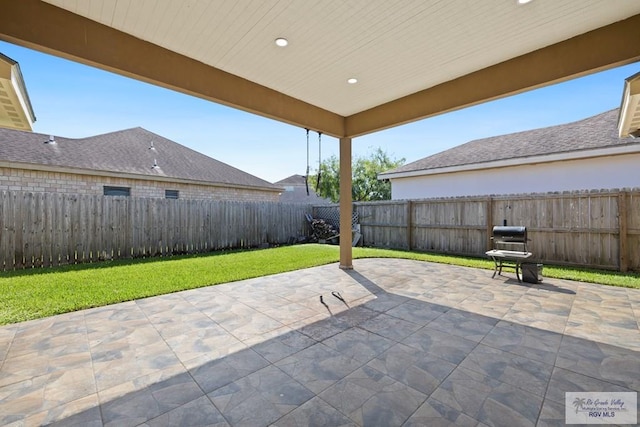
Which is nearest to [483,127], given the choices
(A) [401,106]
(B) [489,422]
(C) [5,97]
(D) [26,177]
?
(A) [401,106]

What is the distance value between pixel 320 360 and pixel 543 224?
22.9 feet

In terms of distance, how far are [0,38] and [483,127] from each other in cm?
1737

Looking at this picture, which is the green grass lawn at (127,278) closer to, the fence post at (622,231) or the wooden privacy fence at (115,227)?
the fence post at (622,231)

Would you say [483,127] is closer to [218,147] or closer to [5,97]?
[218,147]

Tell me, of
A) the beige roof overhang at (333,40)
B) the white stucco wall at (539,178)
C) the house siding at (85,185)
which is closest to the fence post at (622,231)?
the white stucco wall at (539,178)

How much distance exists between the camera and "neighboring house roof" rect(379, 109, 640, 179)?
8.24 m

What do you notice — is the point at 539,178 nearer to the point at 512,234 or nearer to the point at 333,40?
the point at 512,234

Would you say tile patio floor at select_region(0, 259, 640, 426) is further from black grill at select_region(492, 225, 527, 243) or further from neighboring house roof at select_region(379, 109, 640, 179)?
neighboring house roof at select_region(379, 109, 640, 179)

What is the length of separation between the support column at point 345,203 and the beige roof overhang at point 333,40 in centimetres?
189

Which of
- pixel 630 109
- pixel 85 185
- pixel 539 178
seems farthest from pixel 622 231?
pixel 85 185

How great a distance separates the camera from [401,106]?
4867 millimetres

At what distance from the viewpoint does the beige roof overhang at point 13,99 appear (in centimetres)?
225

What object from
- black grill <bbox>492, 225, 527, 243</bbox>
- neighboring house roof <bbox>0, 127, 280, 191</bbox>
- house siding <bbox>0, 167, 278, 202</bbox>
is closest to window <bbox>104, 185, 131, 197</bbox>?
house siding <bbox>0, 167, 278, 202</bbox>

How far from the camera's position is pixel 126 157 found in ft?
34.5
